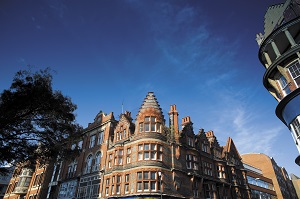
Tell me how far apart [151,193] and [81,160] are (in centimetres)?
1845

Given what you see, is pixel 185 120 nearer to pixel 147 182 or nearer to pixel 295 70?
pixel 147 182

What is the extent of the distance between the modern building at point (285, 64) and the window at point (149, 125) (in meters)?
15.5

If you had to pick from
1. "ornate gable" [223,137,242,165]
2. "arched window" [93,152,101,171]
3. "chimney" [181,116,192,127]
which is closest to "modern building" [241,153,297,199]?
"ornate gable" [223,137,242,165]

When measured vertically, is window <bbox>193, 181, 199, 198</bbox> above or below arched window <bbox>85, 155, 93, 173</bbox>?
below

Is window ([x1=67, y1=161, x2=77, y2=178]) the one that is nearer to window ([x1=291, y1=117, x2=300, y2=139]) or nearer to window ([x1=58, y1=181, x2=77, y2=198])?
window ([x1=58, y1=181, x2=77, y2=198])

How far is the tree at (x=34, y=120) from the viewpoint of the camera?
19.5 metres

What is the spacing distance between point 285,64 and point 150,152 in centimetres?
1859

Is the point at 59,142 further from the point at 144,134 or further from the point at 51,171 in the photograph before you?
the point at 51,171

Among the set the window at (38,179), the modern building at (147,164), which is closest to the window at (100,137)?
the modern building at (147,164)

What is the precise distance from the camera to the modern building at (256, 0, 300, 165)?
56.3 feet

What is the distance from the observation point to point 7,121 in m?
18.6

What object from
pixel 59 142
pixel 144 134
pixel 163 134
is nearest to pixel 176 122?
pixel 163 134

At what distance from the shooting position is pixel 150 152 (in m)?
28.7

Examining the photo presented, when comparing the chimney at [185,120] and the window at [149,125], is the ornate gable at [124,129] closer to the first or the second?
the window at [149,125]
